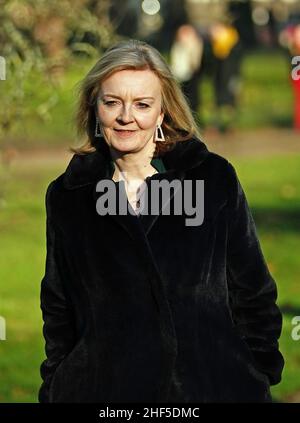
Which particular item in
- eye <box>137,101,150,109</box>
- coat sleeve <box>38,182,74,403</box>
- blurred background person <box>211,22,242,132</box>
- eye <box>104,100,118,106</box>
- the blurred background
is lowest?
coat sleeve <box>38,182,74,403</box>

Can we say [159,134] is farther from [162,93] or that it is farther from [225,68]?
[225,68]

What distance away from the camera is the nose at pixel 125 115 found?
386 centimetres

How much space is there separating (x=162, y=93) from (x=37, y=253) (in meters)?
8.71

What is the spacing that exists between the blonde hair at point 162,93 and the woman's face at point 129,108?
0.09ft

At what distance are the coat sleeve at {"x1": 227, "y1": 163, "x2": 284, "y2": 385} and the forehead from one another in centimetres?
34

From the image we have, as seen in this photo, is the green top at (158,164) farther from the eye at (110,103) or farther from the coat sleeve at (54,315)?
the coat sleeve at (54,315)

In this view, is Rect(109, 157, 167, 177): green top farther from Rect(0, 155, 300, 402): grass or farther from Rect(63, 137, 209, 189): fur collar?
Rect(0, 155, 300, 402): grass

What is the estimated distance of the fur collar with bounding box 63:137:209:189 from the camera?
3941 mm

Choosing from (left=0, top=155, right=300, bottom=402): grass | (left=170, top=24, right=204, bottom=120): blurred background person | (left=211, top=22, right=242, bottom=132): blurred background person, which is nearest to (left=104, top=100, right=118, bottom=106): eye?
(left=0, top=155, right=300, bottom=402): grass

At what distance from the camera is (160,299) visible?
3.73m

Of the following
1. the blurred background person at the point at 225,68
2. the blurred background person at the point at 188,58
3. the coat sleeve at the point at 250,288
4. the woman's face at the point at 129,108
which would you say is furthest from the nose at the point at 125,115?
the blurred background person at the point at 225,68

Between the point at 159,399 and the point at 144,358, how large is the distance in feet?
0.42

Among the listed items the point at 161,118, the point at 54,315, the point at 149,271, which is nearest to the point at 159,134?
the point at 161,118

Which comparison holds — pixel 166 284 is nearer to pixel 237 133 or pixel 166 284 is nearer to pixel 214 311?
pixel 214 311
